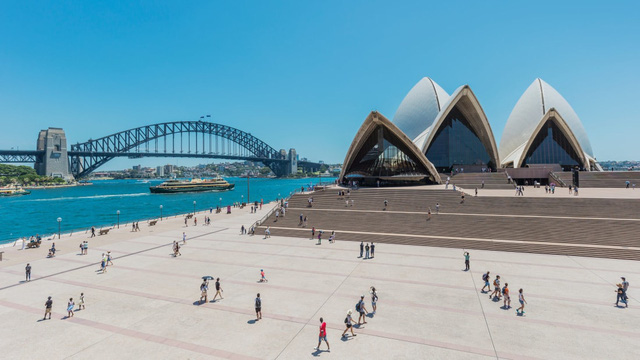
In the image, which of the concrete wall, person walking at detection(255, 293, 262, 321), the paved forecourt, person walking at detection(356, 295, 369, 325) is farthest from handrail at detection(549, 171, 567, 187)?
the concrete wall

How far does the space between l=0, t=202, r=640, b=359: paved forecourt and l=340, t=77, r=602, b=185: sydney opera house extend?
1893 cm

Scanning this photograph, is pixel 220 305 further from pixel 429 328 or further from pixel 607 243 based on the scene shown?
pixel 607 243

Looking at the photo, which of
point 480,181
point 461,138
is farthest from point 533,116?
point 480,181

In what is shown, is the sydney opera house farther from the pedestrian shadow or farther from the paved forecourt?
the pedestrian shadow

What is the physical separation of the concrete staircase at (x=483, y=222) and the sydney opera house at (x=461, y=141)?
395 inches

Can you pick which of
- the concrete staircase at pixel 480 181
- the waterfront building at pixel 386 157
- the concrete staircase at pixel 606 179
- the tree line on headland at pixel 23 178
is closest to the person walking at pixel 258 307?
the waterfront building at pixel 386 157

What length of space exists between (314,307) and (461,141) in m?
36.8

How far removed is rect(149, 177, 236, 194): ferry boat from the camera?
9038 centimetres

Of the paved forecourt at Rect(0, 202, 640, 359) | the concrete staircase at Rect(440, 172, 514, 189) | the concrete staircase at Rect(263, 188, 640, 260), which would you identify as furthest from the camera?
the concrete staircase at Rect(440, 172, 514, 189)

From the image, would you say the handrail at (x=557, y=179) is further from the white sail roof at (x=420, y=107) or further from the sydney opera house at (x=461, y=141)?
the white sail roof at (x=420, y=107)

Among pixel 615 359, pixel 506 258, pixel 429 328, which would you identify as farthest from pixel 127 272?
pixel 506 258

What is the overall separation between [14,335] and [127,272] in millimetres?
5757

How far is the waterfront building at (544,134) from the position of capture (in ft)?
127

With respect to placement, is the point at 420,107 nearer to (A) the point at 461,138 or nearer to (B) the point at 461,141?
(A) the point at 461,138
